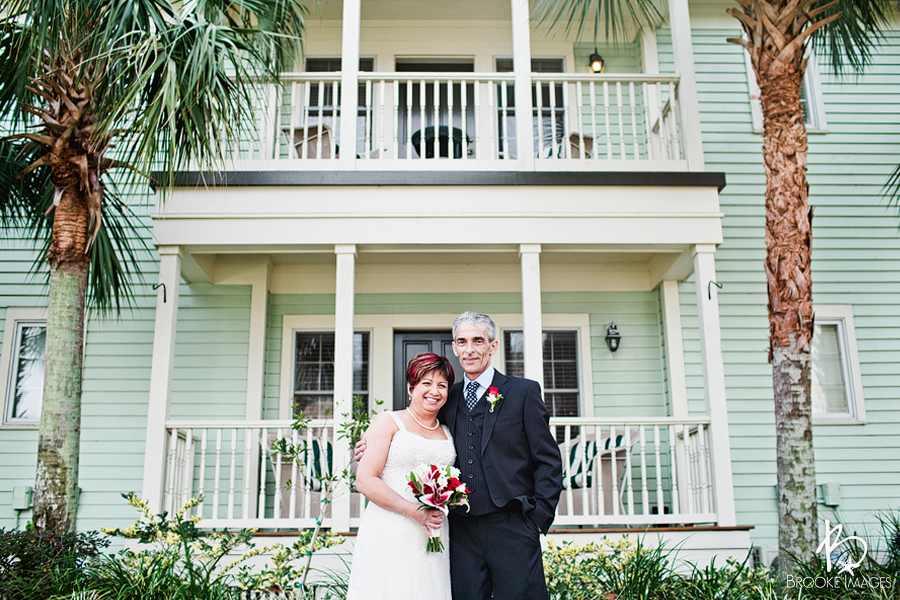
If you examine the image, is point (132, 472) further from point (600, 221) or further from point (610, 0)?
point (610, 0)

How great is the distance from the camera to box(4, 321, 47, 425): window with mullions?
7559mm

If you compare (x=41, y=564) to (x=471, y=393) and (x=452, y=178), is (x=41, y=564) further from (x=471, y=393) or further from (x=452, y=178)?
(x=452, y=178)

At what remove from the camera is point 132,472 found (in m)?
7.35

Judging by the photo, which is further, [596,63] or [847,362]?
→ [596,63]

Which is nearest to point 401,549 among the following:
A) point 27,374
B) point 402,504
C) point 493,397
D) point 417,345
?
point 402,504

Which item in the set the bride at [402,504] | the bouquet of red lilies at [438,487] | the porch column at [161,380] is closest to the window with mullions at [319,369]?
the porch column at [161,380]

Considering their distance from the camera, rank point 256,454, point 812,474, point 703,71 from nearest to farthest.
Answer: point 812,474 < point 256,454 < point 703,71

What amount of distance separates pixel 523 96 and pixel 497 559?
4.78 meters

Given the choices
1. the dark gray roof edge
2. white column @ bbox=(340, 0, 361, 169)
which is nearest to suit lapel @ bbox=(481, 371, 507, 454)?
the dark gray roof edge

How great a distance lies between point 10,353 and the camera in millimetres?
7633

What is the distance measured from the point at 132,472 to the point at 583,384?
4.84 metres

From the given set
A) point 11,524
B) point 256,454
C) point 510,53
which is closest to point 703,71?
point 510,53

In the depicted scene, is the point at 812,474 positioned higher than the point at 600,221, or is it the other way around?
the point at 600,221

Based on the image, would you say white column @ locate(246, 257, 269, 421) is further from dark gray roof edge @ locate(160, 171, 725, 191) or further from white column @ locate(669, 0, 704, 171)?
white column @ locate(669, 0, 704, 171)
